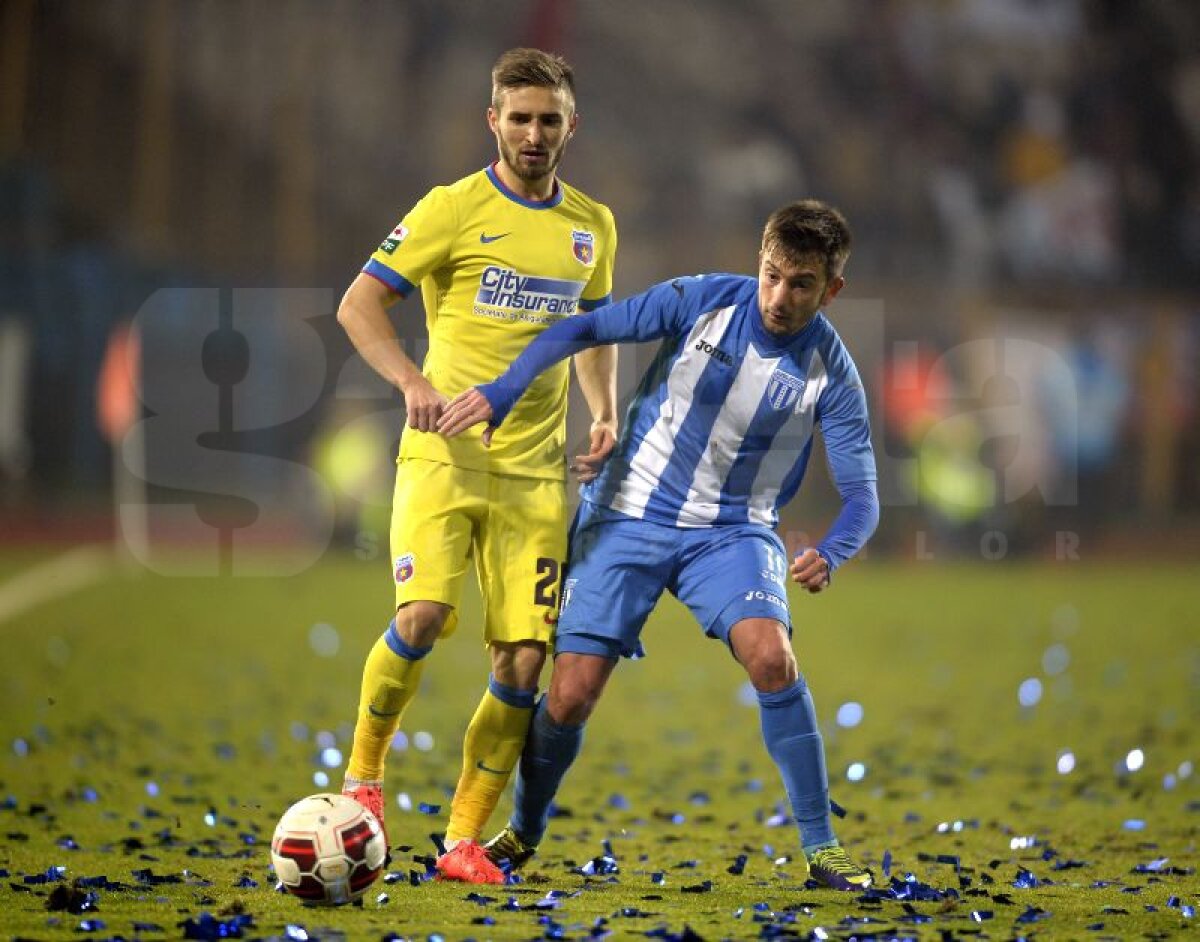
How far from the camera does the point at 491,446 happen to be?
172 inches

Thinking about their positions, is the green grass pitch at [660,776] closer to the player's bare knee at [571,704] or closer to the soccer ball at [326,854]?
the soccer ball at [326,854]

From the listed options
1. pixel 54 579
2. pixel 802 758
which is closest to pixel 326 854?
pixel 802 758

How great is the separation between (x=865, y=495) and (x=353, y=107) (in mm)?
19252

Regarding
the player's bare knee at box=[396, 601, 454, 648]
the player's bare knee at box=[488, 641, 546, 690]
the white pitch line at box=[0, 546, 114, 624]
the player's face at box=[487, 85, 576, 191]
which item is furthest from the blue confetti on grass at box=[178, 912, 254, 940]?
the white pitch line at box=[0, 546, 114, 624]

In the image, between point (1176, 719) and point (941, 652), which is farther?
point (941, 652)

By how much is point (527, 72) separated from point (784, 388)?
3.50ft

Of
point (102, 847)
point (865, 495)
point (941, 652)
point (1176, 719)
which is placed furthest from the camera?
point (941, 652)

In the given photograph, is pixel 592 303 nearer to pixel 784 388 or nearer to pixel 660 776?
pixel 784 388

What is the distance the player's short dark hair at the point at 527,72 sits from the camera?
4.23 meters

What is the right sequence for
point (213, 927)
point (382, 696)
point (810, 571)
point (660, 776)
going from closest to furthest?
1. point (213, 927)
2. point (810, 571)
3. point (382, 696)
4. point (660, 776)

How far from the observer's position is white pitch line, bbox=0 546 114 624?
40.3ft

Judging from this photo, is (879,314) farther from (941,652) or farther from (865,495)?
Result: (865,495)

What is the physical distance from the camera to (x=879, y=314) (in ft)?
69.7

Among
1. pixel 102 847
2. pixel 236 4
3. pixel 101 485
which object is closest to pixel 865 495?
pixel 102 847
